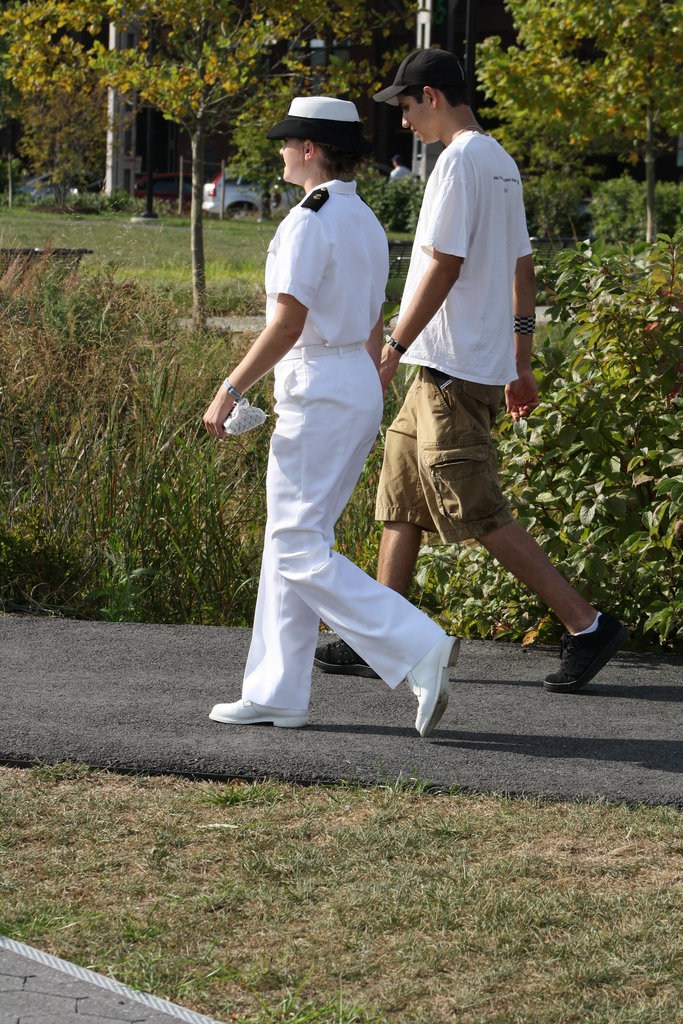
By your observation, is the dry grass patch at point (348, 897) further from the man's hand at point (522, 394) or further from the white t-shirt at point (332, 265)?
the man's hand at point (522, 394)

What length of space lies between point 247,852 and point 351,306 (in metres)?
1.67

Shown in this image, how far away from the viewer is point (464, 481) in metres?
4.59

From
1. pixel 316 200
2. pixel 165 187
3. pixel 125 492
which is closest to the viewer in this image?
pixel 316 200

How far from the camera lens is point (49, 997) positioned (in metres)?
2.73

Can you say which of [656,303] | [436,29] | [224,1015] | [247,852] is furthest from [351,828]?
[436,29]

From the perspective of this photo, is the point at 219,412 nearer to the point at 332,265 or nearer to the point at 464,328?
the point at 332,265

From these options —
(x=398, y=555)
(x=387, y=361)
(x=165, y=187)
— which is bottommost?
(x=398, y=555)

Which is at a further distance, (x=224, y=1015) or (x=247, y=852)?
(x=247, y=852)

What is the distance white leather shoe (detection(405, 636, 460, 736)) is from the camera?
4074mm

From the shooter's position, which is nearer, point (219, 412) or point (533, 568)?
point (219, 412)

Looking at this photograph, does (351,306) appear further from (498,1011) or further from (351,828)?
(498,1011)

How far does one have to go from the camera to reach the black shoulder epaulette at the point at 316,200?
13.3 feet

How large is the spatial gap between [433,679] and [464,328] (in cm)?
122

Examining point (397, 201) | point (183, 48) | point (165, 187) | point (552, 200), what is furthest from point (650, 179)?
point (165, 187)
